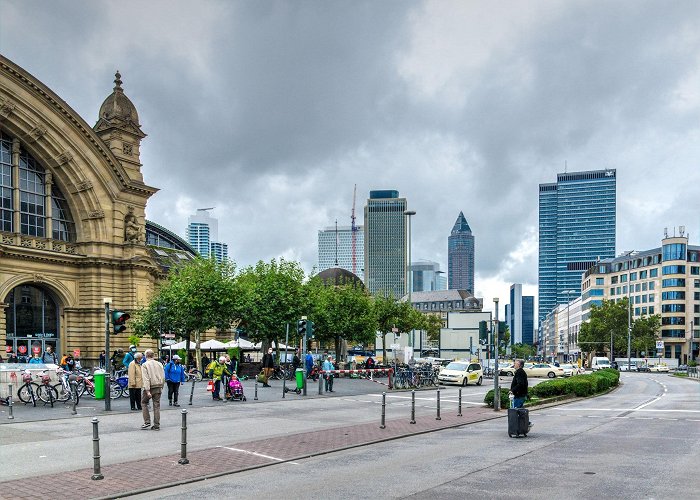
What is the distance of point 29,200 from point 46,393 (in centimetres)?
2596

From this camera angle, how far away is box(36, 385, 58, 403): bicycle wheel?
21.3 meters

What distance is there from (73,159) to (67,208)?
351 centimetres

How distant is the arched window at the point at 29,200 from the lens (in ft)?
138

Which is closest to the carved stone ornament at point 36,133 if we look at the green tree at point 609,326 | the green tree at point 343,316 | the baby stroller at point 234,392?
the green tree at point 343,316

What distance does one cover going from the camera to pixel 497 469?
39.0ft

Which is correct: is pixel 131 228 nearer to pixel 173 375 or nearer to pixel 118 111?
pixel 118 111

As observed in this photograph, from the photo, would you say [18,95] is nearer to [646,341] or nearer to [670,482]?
[670,482]

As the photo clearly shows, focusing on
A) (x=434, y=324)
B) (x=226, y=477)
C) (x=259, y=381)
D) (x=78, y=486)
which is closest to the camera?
(x=78, y=486)

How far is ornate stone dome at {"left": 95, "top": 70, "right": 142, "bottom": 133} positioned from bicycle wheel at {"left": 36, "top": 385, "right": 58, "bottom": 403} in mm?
31342

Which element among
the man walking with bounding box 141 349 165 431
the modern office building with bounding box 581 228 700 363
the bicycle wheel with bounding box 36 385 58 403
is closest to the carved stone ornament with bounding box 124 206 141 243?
the bicycle wheel with bounding box 36 385 58 403

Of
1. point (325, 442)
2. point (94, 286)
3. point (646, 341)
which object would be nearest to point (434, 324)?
point (646, 341)

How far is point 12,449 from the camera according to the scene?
43.9 ft

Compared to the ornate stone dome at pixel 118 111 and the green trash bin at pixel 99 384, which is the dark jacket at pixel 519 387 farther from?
the ornate stone dome at pixel 118 111

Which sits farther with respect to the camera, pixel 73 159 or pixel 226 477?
pixel 73 159
